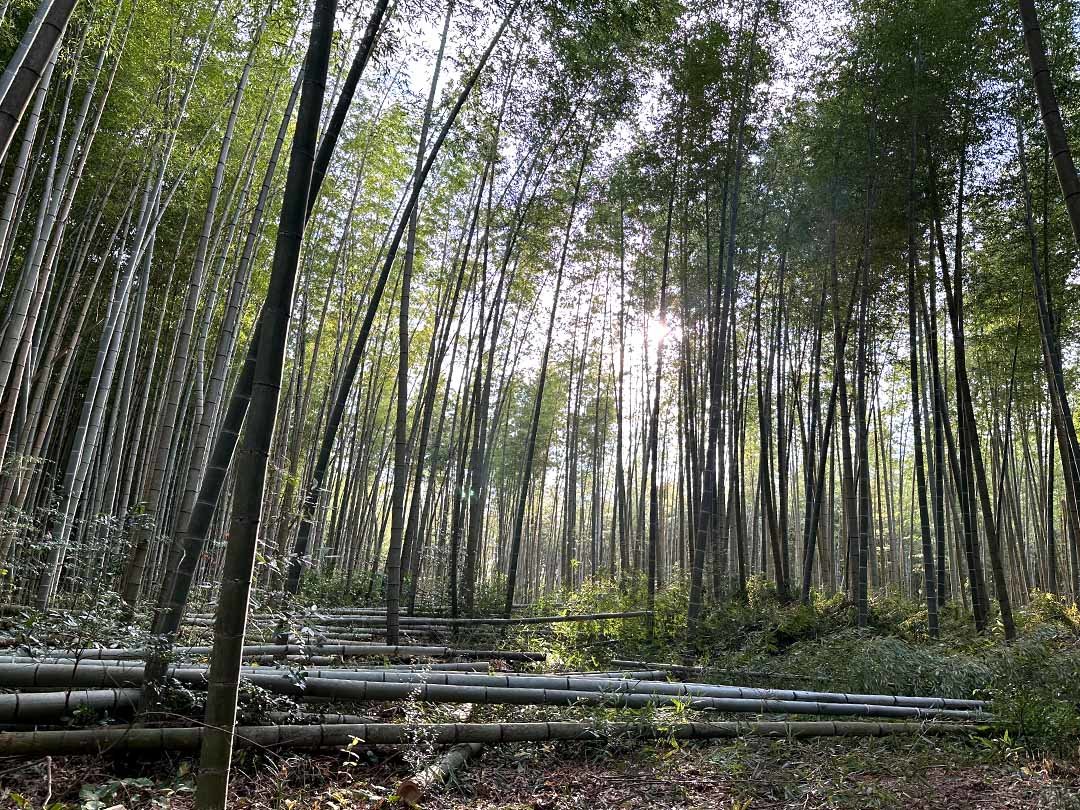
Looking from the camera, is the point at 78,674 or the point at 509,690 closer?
the point at 78,674

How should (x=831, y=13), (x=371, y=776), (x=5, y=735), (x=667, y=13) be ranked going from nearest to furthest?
(x=5, y=735) < (x=371, y=776) < (x=667, y=13) < (x=831, y=13)

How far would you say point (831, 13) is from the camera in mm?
6504

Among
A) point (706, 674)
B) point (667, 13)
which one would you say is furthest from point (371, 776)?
point (667, 13)

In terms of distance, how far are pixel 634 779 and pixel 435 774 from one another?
90cm

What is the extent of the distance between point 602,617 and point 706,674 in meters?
2.34

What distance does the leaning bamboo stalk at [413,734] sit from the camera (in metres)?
2.16

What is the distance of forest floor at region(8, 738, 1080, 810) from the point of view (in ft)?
7.02

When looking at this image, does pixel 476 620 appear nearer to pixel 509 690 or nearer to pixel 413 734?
pixel 509 690

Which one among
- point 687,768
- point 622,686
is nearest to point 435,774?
point 687,768

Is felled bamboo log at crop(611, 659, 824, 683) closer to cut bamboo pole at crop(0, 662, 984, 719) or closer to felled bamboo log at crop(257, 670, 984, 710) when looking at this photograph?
felled bamboo log at crop(257, 670, 984, 710)

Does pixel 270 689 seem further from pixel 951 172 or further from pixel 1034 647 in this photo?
pixel 951 172

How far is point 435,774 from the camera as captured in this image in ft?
8.38

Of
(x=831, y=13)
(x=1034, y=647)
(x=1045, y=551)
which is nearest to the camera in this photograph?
(x=1034, y=647)

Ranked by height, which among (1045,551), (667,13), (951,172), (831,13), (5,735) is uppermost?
(831,13)
